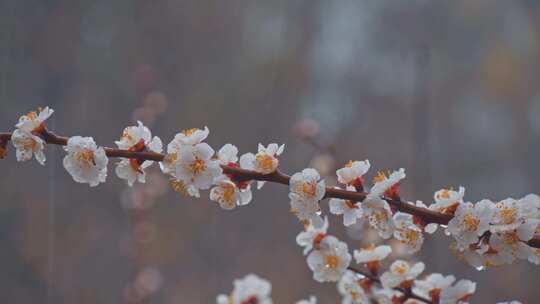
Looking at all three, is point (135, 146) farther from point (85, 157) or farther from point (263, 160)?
point (263, 160)

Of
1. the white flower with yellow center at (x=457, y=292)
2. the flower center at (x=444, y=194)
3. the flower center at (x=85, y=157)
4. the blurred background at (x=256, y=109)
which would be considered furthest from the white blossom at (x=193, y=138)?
the blurred background at (x=256, y=109)

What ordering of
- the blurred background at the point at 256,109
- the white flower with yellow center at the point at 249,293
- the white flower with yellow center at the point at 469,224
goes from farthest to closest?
1. the blurred background at the point at 256,109
2. the white flower with yellow center at the point at 249,293
3. the white flower with yellow center at the point at 469,224

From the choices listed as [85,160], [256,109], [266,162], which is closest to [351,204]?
[266,162]

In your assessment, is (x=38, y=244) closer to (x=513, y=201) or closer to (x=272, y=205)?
(x=272, y=205)

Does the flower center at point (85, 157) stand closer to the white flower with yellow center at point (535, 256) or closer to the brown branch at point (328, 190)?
the brown branch at point (328, 190)

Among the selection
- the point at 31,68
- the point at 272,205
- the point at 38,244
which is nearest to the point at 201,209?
the point at 272,205

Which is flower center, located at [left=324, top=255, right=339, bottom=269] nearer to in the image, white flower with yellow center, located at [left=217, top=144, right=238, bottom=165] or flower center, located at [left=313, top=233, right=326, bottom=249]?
flower center, located at [left=313, top=233, right=326, bottom=249]

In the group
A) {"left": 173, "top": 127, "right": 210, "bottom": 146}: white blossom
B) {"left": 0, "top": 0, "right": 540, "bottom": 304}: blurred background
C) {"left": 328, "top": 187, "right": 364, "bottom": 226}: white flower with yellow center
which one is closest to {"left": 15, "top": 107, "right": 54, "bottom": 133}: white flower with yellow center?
{"left": 173, "top": 127, "right": 210, "bottom": 146}: white blossom
